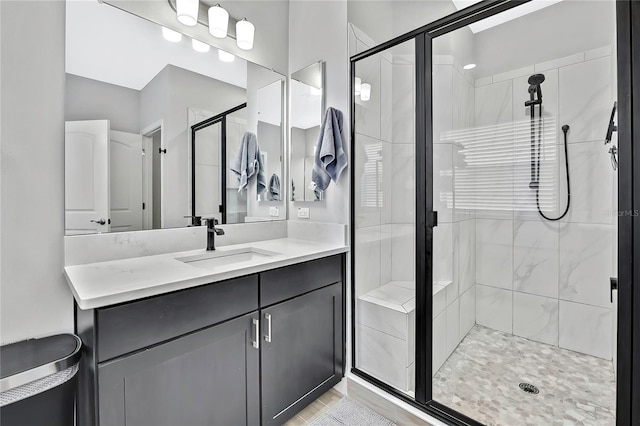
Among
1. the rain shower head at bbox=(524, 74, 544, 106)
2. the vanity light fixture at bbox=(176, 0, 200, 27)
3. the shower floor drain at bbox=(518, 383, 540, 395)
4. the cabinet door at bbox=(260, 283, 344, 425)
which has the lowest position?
the shower floor drain at bbox=(518, 383, 540, 395)

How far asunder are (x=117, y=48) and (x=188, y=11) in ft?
1.47

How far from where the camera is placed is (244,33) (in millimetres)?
1944

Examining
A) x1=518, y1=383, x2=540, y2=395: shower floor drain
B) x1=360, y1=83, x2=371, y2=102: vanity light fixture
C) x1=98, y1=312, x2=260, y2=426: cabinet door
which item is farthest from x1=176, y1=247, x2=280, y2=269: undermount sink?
x1=518, y1=383, x2=540, y2=395: shower floor drain

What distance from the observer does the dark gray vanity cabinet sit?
976mm

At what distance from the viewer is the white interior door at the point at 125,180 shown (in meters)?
1.50

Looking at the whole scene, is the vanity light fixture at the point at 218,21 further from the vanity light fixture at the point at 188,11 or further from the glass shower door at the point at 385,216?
the glass shower door at the point at 385,216

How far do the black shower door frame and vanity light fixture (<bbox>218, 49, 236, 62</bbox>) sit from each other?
79 cm

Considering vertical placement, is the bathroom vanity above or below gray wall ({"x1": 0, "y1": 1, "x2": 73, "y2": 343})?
below

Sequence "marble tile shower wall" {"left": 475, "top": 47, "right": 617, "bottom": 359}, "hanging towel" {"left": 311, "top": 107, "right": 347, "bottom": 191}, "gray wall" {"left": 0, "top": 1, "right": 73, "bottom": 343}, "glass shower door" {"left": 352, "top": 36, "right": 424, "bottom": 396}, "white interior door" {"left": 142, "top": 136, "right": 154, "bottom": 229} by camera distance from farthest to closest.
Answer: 1. "hanging towel" {"left": 311, "top": 107, "right": 347, "bottom": 191}
2. "glass shower door" {"left": 352, "top": 36, "right": 424, "bottom": 396}
3. "white interior door" {"left": 142, "top": 136, "right": 154, "bottom": 229}
4. "marble tile shower wall" {"left": 475, "top": 47, "right": 617, "bottom": 359}
5. "gray wall" {"left": 0, "top": 1, "right": 73, "bottom": 343}

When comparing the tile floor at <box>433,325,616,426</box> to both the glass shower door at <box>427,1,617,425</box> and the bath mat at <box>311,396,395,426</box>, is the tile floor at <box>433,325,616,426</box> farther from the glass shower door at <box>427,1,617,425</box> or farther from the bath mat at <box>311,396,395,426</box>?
the bath mat at <box>311,396,395,426</box>

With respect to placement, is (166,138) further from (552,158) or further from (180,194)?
(552,158)

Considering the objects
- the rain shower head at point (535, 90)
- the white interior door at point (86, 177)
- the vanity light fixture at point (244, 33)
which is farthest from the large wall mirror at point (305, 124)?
the rain shower head at point (535, 90)

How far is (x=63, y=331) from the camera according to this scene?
1.29 m

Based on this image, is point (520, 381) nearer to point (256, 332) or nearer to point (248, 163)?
point (256, 332)
